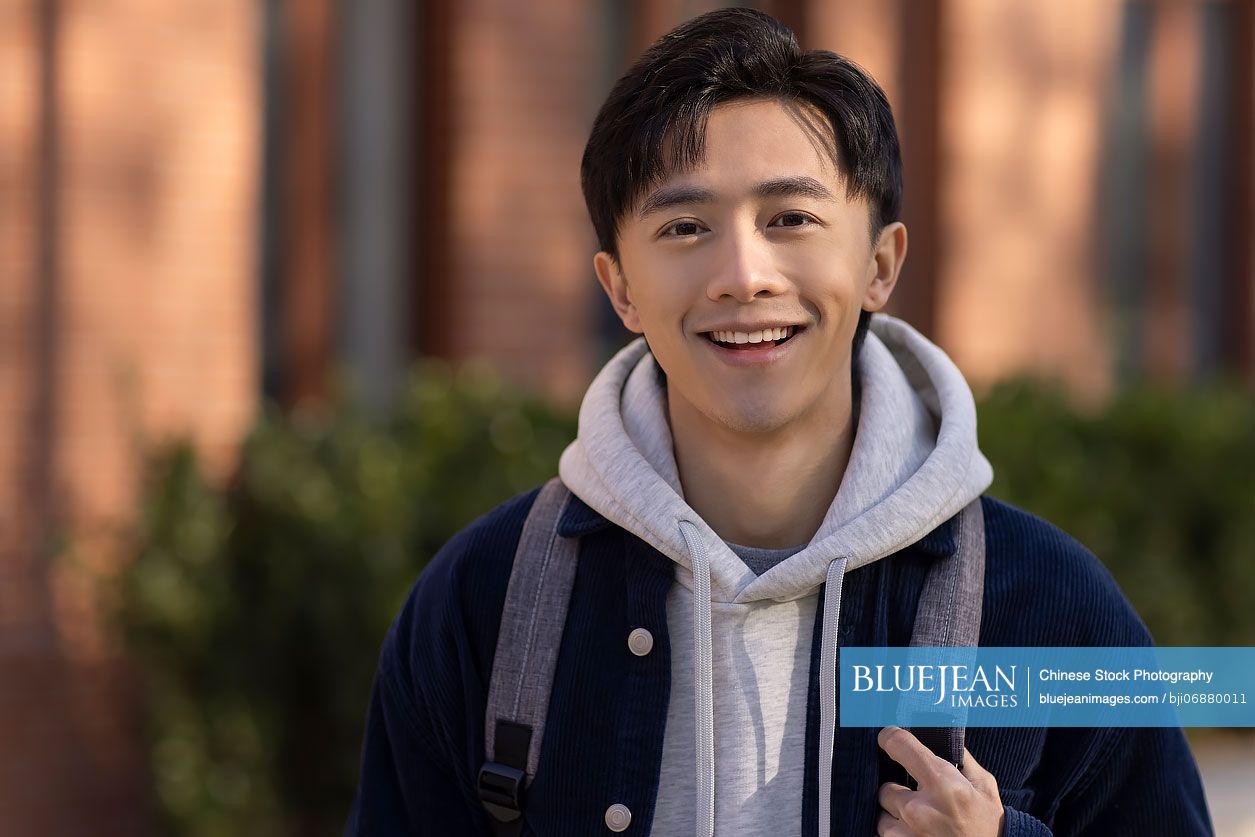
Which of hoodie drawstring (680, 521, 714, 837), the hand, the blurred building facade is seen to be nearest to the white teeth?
hoodie drawstring (680, 521, 714, 837)

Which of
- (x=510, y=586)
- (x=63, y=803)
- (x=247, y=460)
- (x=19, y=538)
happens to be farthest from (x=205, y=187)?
(x=510, y=586)

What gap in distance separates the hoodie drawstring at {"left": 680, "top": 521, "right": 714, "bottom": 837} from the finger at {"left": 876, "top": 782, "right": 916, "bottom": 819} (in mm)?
226

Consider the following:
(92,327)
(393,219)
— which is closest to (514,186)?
(393,219)

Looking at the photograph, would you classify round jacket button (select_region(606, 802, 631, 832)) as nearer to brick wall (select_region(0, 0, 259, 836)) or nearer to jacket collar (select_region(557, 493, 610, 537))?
jacket collar (select_region(557, 493, 610, 537))

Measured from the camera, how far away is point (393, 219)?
6.56 m

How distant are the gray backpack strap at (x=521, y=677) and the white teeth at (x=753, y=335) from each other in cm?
38

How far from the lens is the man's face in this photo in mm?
1981

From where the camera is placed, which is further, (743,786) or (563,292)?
(563,292)

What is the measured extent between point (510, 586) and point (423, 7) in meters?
4.98

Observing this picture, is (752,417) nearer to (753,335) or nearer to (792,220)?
(753,335)

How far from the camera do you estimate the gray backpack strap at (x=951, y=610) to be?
1.94 meters

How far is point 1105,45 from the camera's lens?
859cm

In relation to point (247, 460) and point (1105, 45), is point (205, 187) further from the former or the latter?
point (1105, 45)

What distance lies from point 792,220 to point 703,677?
634 mm
